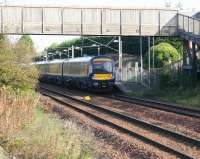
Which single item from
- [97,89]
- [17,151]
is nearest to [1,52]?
[17,151]

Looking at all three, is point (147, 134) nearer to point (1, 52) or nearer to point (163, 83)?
point (1, 52)

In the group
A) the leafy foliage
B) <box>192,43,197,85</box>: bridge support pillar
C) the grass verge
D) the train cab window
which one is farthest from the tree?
the grass verge

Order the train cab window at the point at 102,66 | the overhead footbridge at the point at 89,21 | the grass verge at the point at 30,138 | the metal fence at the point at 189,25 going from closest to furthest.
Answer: the grass verge at the point at 30,138
the metal fence at the point at 189,25
the overhead footbridge at the point at 89,21
the train cab window at the point at 102,66

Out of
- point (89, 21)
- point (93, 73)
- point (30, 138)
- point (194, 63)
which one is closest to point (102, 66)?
point (93, 73)

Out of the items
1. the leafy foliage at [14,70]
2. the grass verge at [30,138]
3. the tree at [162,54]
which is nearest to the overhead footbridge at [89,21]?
the leafy foliage at [14,70]

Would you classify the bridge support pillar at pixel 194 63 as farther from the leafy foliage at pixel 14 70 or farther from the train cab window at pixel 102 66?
the leafy foliage at pixel 14 70

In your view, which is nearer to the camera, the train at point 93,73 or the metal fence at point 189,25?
the metal fence at point 189,25

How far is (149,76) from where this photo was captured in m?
44.5

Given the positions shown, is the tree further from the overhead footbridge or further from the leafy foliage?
the leafy foliage

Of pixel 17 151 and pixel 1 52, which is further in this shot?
pixel 1 52

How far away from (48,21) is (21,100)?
28248mm

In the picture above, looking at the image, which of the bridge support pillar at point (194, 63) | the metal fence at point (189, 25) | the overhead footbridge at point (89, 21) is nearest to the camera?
the bridge support pillar at point (194, 63)

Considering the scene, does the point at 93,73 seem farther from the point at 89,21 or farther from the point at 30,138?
the point at 30,138

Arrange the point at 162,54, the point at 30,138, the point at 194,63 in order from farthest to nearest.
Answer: the point at 162,54, the point at 194,63, the point at 30,138
